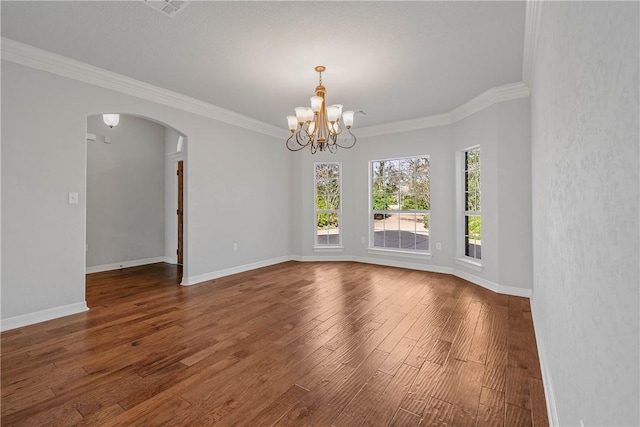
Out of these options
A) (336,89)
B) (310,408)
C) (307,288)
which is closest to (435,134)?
(336,89)

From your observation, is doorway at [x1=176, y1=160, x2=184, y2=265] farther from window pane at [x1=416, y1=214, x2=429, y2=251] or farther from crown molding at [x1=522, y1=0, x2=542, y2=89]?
crown molding at [x1=522, y1=0, x2=542, y2=89]

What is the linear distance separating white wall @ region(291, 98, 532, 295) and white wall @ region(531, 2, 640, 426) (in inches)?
116

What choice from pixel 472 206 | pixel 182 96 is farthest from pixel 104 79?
pixel 472 206

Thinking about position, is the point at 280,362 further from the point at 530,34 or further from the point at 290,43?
the point at 530,34

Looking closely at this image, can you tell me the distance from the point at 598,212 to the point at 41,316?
4.45 metres

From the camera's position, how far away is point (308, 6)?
233cm

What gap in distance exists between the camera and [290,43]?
2.83 metres

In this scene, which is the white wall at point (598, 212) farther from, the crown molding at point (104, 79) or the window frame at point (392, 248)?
the crown molding at point (104, 79)

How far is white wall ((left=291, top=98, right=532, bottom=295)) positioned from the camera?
3.87 metres

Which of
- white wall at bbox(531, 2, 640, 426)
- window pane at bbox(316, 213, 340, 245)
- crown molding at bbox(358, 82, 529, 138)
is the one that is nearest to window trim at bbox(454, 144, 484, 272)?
crown molding at bbox(358, 82, 529, 138)

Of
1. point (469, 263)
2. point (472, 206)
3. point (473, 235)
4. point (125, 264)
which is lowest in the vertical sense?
point (125, 264)

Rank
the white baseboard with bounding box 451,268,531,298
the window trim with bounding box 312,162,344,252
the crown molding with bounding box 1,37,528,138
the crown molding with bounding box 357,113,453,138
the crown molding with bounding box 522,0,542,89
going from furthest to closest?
1. the window trim with bounding box 312,162,344,252
2. the crown molding with bounding box 357,113,453,138
3. the white baseboard with bounding box 451,268,531,298
4. the crown molding with bounding box 1,37,528,138
5. the crown molding with bounding box 522,0,542,89

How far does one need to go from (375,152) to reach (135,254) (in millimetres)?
5308

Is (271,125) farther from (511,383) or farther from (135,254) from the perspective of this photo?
(511,383)
